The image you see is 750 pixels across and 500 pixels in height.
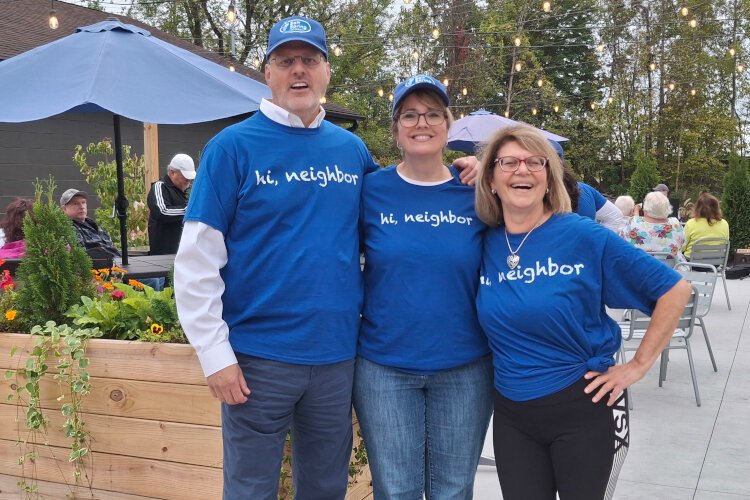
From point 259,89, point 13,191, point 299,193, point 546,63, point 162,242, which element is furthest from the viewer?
point 546,63

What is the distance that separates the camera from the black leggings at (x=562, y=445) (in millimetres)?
2152

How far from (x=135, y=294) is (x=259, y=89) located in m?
2.42

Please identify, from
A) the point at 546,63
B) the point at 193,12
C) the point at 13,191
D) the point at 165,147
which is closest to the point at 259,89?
the point at 13,191

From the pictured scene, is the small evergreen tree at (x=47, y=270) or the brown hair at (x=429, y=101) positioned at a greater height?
the brown hair at (x=429, y=101)

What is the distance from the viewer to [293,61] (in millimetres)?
2330

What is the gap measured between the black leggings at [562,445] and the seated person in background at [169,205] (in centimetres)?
470

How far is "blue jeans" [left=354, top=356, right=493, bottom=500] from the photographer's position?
2.33 m

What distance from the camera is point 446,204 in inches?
92.7

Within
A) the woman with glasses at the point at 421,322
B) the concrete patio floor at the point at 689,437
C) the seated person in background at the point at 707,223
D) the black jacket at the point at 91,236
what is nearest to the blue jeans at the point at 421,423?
the woman with glasses at the point at 421,322

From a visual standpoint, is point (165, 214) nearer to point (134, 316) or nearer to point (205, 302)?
point (134, 316)

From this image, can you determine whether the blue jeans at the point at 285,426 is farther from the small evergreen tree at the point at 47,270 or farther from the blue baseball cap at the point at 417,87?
the small evergreen tree at the point at 47,270

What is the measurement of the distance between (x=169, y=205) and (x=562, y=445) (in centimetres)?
497

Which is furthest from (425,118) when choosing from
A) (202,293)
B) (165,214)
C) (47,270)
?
(165,214)

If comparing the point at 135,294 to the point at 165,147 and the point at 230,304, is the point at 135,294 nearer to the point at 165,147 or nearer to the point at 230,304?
the point at 230,304
